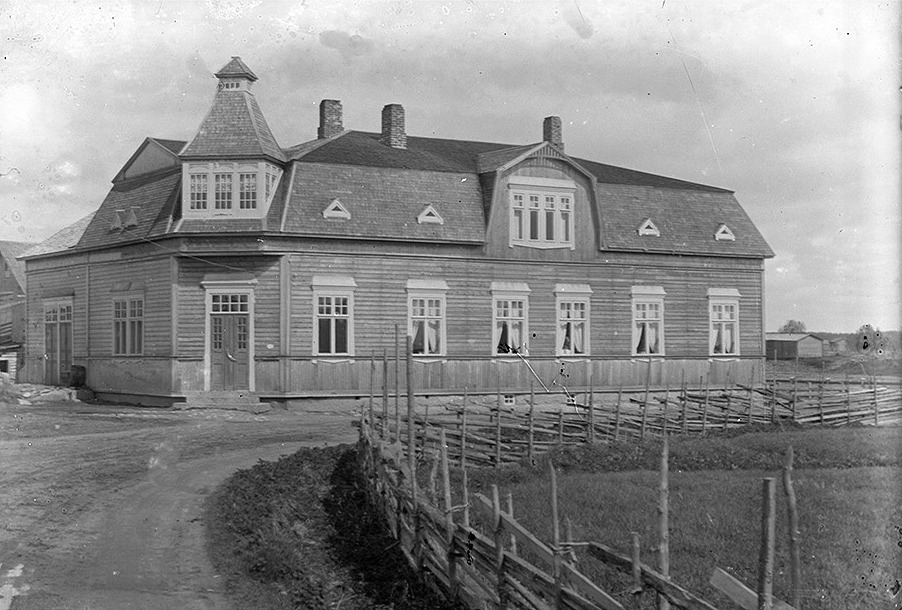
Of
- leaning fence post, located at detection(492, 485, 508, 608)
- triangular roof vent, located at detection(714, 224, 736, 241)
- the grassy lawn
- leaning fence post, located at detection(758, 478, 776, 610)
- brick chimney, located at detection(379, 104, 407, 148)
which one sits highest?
brick chimney, located at detection(379, 104, 407, 148)

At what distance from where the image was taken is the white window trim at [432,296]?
1093 inches

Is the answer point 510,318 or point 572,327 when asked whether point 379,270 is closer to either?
point 510,318

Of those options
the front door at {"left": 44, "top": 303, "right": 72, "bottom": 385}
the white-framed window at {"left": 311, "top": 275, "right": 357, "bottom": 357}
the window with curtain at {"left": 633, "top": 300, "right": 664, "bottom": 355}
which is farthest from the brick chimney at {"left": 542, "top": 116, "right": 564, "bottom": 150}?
the front door at {"left": 44, "top": 303, "right": 72, "bottom": 385}

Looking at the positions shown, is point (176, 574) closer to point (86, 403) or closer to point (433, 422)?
point (433, 422)

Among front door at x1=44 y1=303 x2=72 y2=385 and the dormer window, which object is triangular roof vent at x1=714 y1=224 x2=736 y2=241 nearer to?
the dormer window

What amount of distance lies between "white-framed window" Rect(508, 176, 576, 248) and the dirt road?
28.0 feet

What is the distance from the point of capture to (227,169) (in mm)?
26688

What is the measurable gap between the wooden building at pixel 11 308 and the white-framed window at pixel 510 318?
1794 centimetres

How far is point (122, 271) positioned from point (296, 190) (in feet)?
20.5

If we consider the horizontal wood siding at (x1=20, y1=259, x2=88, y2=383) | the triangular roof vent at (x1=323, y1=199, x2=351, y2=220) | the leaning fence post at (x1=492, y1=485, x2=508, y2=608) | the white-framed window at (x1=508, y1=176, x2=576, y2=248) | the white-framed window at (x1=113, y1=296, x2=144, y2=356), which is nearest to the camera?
the leaning fence post at (x1=492, y1=485, x2=508, y2=608)

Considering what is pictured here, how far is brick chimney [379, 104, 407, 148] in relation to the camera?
30.7 meters

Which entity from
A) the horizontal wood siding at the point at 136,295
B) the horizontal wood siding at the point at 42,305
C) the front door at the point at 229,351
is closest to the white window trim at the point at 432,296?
the front door at the point at 229,351

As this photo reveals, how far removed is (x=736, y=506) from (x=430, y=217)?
16.1 m

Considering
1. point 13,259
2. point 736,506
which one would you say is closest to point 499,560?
point 736,506
